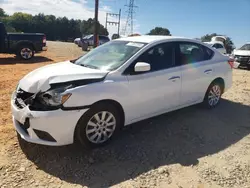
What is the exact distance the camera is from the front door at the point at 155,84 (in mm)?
3975

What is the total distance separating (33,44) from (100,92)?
37.3 feet

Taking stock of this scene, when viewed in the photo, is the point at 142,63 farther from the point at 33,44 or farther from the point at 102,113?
the point at 33,44

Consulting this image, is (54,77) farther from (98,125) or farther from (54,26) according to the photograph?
(54,26)

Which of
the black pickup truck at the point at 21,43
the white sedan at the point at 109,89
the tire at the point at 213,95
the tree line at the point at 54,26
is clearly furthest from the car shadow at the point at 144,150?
the tree line at the point at 54,26

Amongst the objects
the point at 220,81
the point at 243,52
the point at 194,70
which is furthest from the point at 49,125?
the point at 243,52

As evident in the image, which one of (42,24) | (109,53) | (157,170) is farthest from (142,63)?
(42,24)

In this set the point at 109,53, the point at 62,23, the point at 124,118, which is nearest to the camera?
the point at 124,118

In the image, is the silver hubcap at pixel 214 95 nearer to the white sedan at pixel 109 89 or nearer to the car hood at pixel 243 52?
the white sedan at pixel 109 89

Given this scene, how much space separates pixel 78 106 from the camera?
332 cm

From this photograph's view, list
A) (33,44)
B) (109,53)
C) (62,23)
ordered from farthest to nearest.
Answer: (62,23), (33,44), (109,53)

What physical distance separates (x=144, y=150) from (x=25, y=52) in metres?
11.5

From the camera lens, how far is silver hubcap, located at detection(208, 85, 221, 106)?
5.53m

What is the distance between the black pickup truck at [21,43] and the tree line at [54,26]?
53396mm

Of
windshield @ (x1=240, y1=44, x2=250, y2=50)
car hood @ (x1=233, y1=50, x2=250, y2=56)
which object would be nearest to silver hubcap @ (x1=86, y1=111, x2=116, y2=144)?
car hood @ (x1=233, y1=50, x2=250, y2=56)
